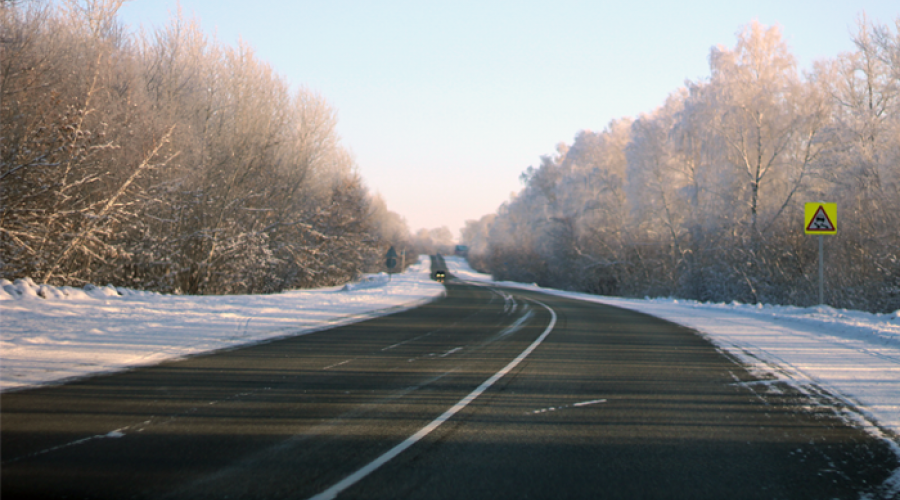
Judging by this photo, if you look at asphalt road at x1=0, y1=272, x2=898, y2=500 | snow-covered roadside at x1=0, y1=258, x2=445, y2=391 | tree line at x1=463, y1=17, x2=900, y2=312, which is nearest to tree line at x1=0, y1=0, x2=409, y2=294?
snow-covered roadside at x1=0, y1=258, x2=445, y2=391

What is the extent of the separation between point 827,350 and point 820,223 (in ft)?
22.6

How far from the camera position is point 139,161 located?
19562mm

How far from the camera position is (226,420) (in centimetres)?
595

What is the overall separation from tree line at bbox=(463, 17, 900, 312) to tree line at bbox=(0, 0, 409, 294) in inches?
873

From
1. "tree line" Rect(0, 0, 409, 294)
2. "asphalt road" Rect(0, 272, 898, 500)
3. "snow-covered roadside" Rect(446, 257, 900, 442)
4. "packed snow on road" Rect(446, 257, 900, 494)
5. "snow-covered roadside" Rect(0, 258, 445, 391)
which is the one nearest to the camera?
"asphalt road" Rect(0, 272, 898, 500)

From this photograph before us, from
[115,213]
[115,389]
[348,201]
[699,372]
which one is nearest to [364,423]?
[115,389]

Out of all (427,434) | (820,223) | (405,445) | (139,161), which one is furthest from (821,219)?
(139,161)

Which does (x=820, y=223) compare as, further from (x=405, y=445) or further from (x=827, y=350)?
(x=405, y=445)

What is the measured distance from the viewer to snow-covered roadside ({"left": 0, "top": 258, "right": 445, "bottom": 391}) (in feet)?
28.8

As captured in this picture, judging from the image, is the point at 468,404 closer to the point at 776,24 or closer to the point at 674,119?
the point at 776,24

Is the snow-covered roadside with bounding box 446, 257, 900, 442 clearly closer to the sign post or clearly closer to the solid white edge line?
the sign post

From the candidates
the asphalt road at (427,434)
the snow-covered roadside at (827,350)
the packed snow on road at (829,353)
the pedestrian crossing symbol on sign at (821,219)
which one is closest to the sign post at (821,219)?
the pedestrian crossing symbol on sign at (821,219)

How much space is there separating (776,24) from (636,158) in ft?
43.8

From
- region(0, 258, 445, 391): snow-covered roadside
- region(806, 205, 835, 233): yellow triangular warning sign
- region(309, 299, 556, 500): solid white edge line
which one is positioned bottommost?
region(309, 299, 556, 500): solid white edge line
